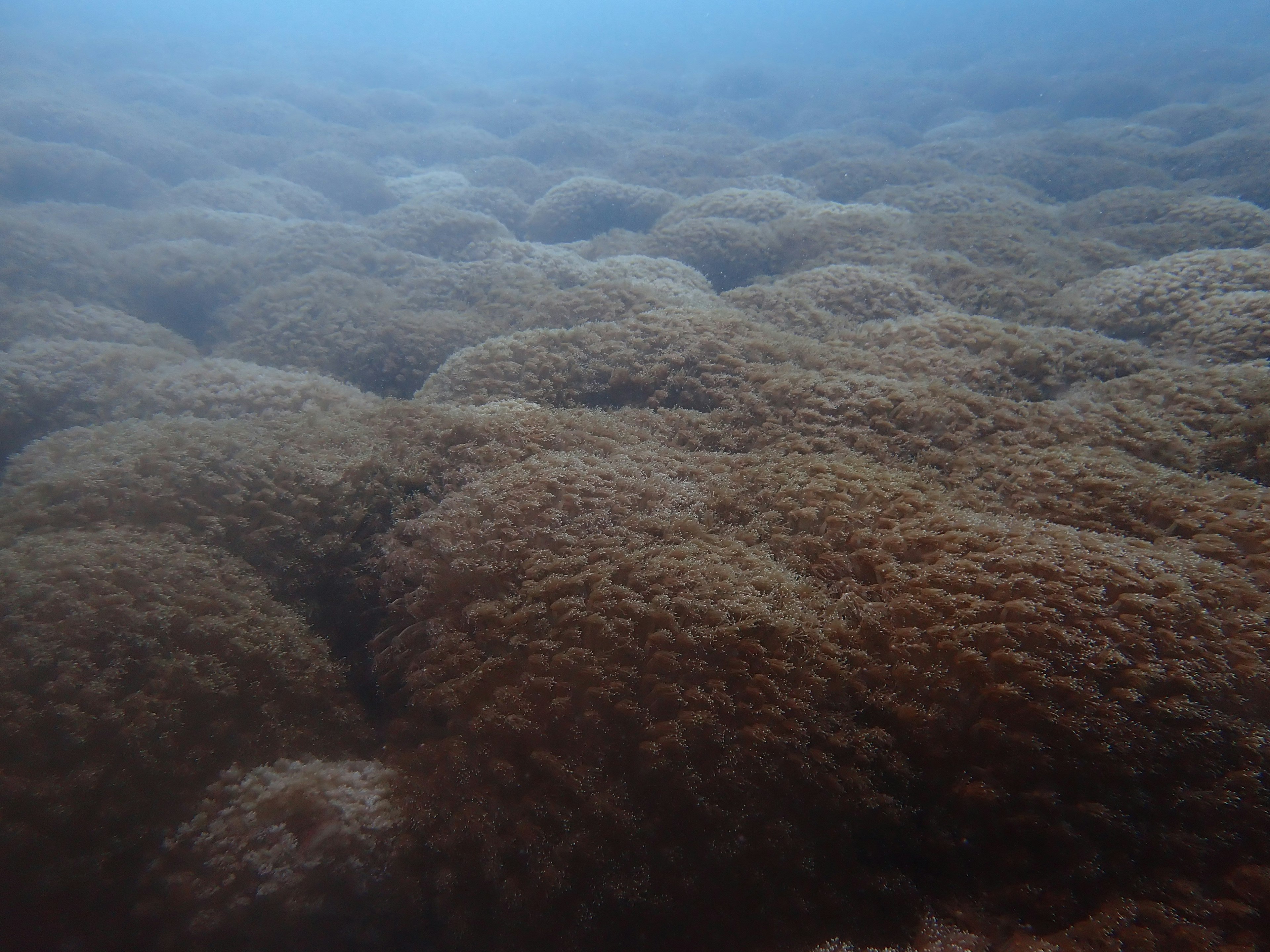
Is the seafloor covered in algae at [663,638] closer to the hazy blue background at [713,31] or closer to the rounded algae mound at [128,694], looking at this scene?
the rounded algae mound at [128,694]

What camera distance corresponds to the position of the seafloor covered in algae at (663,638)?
2.24 metres

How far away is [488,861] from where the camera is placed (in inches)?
98.4

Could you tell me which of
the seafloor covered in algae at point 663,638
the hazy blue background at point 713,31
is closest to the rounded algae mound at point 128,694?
the seafloor covered in algae at point 663,638

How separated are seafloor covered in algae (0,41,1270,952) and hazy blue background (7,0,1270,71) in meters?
31.9

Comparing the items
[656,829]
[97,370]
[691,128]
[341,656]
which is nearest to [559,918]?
[656,829]

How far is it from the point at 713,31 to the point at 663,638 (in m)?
63.9

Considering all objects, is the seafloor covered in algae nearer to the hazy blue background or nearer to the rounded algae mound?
the rounded algae mound

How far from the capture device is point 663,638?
2717mm

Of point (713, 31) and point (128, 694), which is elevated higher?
point (713, 31)

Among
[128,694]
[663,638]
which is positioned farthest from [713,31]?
[128,694]

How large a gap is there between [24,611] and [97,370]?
5067 millimetres

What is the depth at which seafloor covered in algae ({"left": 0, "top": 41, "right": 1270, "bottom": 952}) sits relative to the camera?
7.35 ft

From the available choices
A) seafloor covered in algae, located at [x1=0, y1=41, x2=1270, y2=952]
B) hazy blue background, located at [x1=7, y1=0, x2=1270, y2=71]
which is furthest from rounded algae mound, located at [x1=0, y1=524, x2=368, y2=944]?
hazy blue background, located at [x1=7, y1=0, x2=1270, y2=71]

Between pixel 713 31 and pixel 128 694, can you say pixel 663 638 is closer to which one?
pixel 128 694
